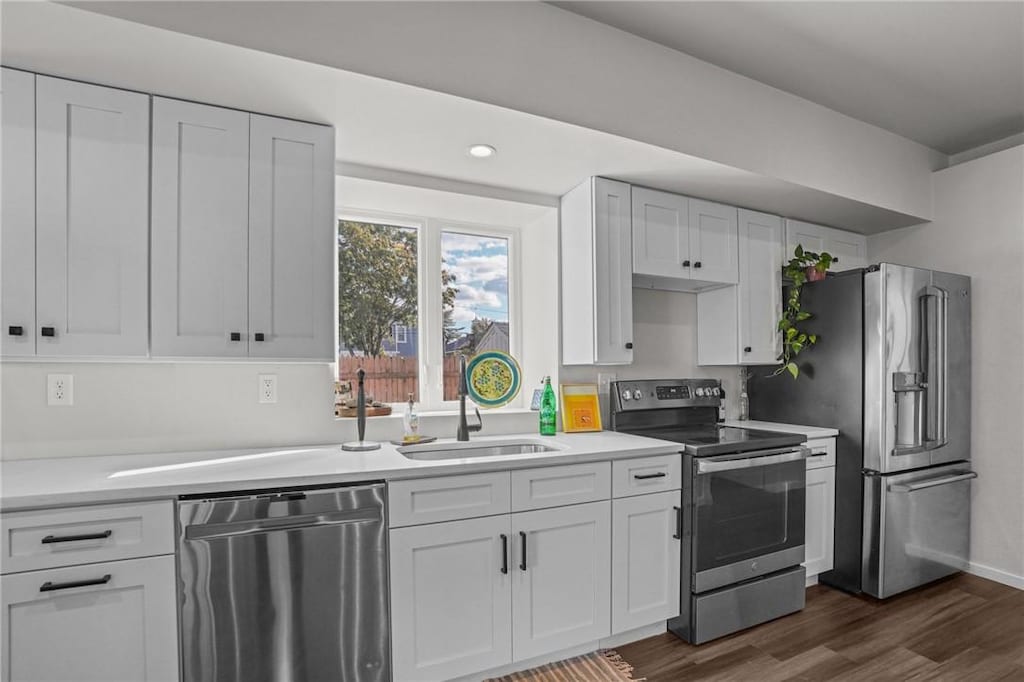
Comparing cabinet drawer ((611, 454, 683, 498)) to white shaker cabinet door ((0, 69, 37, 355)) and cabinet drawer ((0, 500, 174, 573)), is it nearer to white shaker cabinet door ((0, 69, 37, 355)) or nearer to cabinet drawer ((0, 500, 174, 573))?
cabinet drawer ((0, 500, 174, 573))

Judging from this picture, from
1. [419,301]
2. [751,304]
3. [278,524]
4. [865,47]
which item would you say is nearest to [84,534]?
[278,524]

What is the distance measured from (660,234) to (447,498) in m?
1.75

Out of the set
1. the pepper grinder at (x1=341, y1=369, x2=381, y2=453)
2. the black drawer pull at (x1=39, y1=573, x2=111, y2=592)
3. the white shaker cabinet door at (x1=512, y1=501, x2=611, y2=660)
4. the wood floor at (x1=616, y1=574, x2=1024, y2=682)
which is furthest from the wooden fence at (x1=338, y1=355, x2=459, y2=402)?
the wood floor at (x1=616, y1=574, x2=1024, y2=682)

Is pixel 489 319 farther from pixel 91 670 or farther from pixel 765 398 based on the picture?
pixel 91 670

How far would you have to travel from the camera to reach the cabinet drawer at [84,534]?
4.65ft

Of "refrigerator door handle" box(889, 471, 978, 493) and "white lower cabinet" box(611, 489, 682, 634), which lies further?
"refrigerator door handle" box(889, 471, 978, 493)

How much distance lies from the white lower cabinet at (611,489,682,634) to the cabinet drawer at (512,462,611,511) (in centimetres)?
12

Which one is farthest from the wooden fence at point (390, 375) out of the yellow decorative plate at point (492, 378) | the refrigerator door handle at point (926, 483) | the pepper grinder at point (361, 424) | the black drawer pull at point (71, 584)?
the refrigerator door handle at point (926, 483)

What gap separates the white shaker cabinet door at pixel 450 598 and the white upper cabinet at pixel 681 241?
60.7 inches

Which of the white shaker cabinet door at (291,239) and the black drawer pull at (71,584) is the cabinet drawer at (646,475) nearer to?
the white shaker cabinet door at (291,239)

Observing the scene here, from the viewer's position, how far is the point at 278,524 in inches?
66.4

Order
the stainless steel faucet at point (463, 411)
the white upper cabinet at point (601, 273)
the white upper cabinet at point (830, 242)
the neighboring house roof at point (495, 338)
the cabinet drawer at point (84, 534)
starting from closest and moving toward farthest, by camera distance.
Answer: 1. the cabinet drawer at point (84, 534)
2. the stainless steel faucet at point (463, 411)
3. the white upper cabinet at point (601, 273)
4. the neighboring house roof at point (495, 338)
5. the white upper cabinet at point (830, 242)

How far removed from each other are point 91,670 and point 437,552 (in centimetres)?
102

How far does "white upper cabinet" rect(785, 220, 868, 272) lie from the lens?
3289 millimetres
